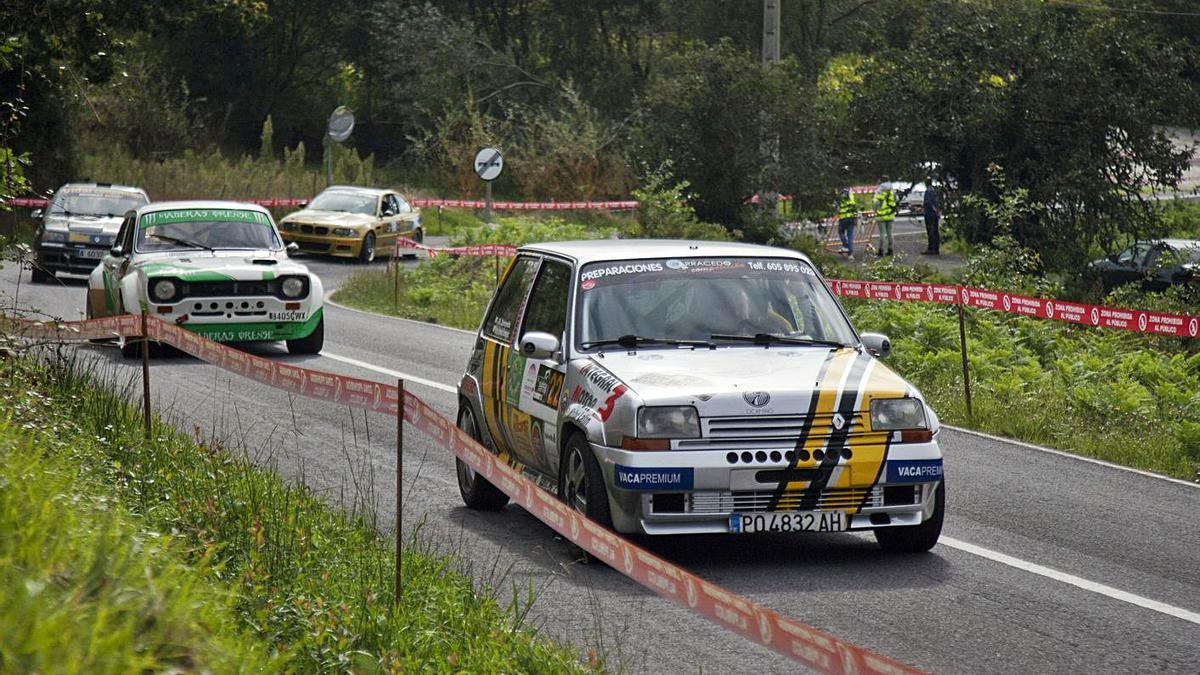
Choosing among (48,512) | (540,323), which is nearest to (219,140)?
(540,323)

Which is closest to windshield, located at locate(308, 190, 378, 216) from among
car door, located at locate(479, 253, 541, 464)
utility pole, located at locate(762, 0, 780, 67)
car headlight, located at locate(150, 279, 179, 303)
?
utility pole, located at locate(762, 0, 780, 67)

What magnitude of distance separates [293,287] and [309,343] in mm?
832

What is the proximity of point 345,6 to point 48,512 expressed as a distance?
59473 mm

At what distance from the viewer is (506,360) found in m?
10.6

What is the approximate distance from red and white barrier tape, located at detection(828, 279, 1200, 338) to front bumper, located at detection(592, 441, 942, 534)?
557 centimetres

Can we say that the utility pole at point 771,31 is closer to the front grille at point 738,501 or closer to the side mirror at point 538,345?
the side mirror at point 538,345

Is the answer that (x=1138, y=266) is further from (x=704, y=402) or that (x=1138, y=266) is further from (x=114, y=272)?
(x=704, y=402)

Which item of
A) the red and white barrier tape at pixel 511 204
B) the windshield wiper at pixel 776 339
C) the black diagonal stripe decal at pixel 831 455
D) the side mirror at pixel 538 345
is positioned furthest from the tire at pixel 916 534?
the red and white barrier tape at pixel 511 204

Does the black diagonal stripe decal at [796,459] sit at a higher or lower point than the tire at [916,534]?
higher

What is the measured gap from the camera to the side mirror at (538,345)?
9539 mm

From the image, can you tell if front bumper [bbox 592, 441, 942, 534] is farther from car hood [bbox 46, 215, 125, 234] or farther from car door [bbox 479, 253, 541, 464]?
car hood [bbox 46, 215, 125, 234]

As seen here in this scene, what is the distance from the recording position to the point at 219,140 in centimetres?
5944

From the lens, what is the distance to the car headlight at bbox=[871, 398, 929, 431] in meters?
8.95

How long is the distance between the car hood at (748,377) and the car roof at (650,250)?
777 millimetres
